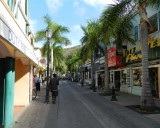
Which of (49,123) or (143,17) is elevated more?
(143,17)

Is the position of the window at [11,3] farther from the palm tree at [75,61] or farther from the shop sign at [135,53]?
the palm tree at [75,61]

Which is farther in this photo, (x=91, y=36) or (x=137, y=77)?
(x=91, y=36)

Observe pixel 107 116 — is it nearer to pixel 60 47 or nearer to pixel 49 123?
pixel 49 123

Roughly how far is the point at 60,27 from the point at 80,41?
154 inches

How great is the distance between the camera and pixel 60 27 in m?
A: 39.3

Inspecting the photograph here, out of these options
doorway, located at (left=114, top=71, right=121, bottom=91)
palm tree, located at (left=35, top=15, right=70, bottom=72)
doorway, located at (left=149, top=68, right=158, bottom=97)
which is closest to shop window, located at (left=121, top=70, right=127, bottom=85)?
doorway, located at (left=114, top=71, right=121, bottom=91)

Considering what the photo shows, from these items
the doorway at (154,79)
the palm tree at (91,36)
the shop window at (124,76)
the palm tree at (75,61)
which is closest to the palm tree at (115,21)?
the doorway at (154,79)

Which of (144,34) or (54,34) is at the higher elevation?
(54,34)

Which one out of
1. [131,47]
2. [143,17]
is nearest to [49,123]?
[143,17]

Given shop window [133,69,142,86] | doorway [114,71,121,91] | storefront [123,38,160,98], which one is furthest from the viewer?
doorway [114,71,121,91]

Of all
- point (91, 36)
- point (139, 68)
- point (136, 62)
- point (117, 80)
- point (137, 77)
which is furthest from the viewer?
point (117, 80)

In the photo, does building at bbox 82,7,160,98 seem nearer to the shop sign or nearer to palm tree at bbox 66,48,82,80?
the shop sign

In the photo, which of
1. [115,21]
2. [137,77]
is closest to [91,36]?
[137,77]

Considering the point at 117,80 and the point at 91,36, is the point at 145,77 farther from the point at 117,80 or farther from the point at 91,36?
the point at 117,80
